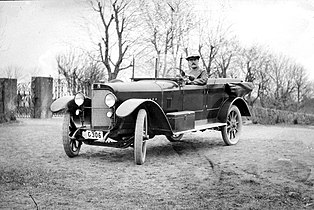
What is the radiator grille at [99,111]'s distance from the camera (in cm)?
409

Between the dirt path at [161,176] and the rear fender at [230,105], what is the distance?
564 mm

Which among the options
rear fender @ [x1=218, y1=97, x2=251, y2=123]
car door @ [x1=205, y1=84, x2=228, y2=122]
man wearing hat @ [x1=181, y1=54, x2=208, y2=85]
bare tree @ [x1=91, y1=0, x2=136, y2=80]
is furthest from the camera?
rear fender @ [x1=218, y1=97, x2=251, y2=123]

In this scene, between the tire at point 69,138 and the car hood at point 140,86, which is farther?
the tire at point 69,138

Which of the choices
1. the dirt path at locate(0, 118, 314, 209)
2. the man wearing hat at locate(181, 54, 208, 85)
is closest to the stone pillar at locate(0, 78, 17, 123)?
the dirt path at locate(0, 118, 314, 209)

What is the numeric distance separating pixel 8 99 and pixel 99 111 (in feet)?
3.10

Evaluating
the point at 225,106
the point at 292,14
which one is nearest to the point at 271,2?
the point at 292,14

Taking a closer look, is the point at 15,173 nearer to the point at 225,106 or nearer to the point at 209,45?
the point at 209,45

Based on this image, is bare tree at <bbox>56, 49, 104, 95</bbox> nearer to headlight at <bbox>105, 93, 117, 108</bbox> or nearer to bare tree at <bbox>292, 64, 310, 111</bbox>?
headlight at <bbox>105, 93, 117, 108</bbox>

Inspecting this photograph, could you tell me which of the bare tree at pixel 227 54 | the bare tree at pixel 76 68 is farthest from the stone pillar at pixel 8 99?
the bare tree at pixel 227 54

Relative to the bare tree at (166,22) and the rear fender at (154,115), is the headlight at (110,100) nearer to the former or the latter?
the rear fender at (154,115)

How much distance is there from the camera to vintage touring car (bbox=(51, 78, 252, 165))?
12.8 feet

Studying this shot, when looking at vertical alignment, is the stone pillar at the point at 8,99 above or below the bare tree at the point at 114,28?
below

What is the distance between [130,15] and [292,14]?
1.09 m

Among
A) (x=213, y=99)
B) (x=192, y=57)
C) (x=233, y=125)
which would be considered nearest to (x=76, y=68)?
(x=192, y=57)
